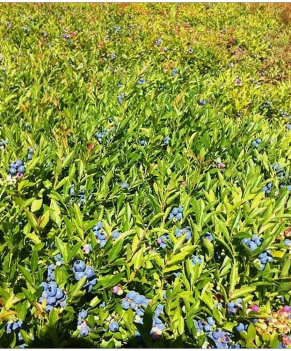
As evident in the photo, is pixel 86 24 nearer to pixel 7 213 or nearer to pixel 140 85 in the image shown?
pixel 140 85

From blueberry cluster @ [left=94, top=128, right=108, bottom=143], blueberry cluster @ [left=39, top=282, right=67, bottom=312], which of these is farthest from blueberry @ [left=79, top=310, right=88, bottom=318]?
blueberry cluster @ [left=94, top=128, right=108, bottom=143]

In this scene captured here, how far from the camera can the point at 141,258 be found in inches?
69.9

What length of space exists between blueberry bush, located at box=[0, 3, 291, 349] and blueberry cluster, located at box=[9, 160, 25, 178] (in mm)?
21

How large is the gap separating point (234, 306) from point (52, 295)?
0.84 m

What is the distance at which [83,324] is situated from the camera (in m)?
1.65

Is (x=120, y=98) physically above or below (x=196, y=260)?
above

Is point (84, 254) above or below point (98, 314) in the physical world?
above

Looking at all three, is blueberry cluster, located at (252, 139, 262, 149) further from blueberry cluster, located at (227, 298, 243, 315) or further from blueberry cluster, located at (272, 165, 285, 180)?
blueberry cluster, located at (227, 298, 243, 315)

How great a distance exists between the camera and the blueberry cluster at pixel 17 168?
2.16 metres

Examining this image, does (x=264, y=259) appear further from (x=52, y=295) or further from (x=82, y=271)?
(x=52, y=295)

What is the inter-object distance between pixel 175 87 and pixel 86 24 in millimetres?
3832

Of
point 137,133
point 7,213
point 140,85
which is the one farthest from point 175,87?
point 7,213

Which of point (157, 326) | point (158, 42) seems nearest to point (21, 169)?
point (157, 326)

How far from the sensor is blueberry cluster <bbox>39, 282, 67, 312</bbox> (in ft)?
5.13
